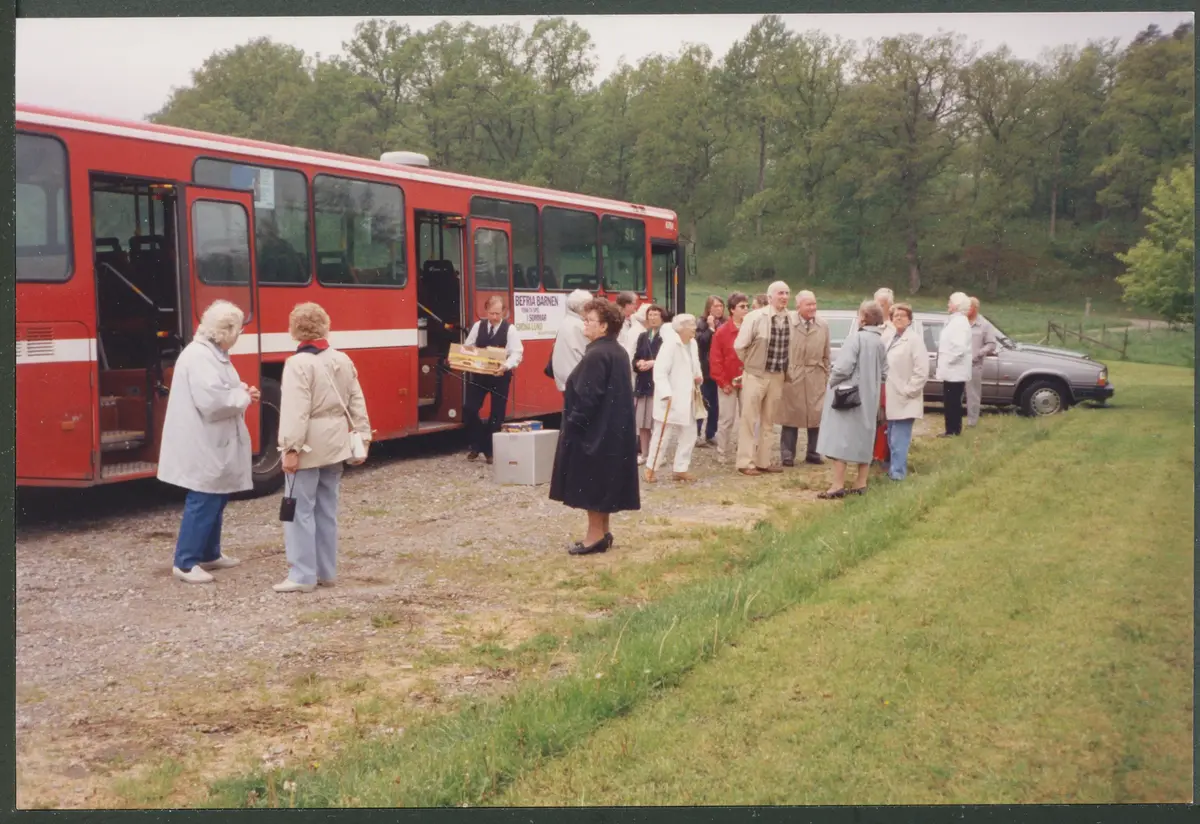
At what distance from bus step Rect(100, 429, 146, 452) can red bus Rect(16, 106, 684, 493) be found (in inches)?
0.7

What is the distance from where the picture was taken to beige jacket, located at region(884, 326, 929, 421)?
11.4 m

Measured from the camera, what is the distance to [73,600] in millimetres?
7352

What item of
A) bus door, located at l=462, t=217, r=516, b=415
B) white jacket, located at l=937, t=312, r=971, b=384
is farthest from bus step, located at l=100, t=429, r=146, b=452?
white jacket, located at l=937, t=312, r=971, b=384

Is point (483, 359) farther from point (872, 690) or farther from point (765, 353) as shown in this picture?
point (872, 690)

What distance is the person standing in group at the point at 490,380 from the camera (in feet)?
41.7

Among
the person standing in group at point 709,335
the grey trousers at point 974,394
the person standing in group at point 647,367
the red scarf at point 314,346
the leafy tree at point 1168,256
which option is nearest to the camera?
the leafy tree at point 1168,256

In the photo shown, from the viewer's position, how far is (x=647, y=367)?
40.9 ft

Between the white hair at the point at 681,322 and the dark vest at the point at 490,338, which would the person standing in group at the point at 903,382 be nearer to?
the white hair at the point at 681,322

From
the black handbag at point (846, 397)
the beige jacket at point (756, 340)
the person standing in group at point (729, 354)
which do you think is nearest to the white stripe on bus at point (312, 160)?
the person standing in group at point (729, 354)

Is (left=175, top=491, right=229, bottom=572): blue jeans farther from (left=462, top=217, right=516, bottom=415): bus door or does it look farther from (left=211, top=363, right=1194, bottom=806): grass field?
(left=462, top=217, right=516, bottom=415): bus door

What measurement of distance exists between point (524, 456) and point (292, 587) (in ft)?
14.7

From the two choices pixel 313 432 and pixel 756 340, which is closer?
pixel 313 432

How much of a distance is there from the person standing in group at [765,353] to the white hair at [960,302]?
3.11 m

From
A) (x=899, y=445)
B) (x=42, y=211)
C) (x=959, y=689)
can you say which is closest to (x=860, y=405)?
(x=899, y=445)
